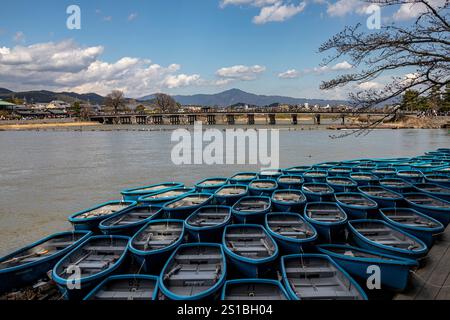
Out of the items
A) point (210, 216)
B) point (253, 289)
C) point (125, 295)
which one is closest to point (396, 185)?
point (210, 216)

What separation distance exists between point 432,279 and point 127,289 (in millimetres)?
7069

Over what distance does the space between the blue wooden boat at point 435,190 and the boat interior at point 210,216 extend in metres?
8.58

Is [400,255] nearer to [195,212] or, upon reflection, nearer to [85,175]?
[195,212]

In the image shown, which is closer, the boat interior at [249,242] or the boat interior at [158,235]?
the boat interior at [249,242]

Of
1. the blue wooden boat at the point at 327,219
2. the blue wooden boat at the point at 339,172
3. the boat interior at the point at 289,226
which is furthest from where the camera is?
the blue wooden boat at the point at 339,172

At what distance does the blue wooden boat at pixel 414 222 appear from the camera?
361 inches

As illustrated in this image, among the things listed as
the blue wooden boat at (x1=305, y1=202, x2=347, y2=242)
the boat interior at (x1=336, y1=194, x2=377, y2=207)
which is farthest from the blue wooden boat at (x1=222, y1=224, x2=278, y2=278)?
the boat interior at (x1=336, y1=194, x2=377, y2=207)

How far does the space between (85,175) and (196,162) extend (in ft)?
37.1

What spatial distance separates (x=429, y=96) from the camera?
33.9 ft

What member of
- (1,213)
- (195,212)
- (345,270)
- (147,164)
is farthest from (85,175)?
(345,270)

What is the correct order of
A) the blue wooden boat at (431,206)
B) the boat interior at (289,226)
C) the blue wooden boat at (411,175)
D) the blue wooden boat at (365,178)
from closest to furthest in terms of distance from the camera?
the boat interior at (289,226)
the blue wooden boat at (431,206)
the blue wooden boat at (365,178)
the blue wooden boat at (411,175)

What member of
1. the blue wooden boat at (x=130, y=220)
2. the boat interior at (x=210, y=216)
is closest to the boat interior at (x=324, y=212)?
the boat interior at (x=210, y=216)

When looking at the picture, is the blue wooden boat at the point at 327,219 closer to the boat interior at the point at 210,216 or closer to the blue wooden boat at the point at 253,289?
the boat interior at the point at 210,216

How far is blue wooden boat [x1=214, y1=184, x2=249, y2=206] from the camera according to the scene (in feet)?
45.0
